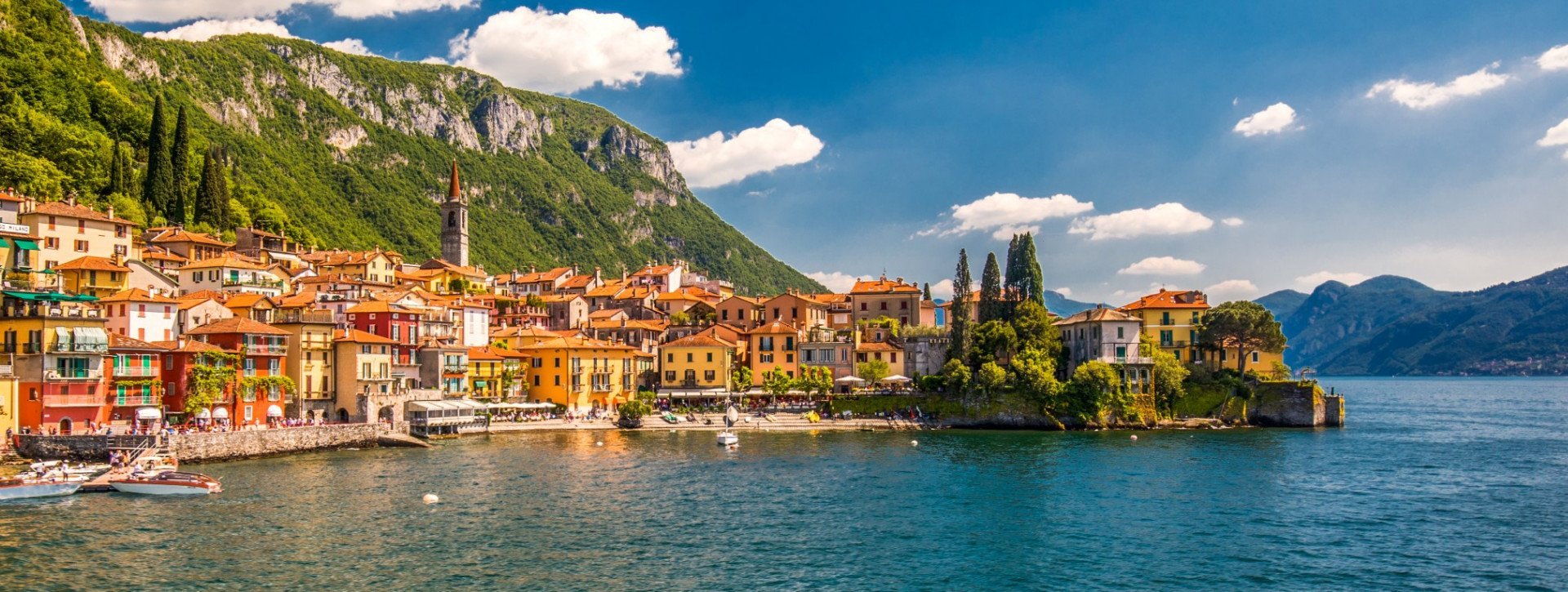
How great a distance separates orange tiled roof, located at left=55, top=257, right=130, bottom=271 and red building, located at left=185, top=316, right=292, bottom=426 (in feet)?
34.0

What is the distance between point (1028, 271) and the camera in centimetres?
9031

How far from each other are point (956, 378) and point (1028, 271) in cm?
1728

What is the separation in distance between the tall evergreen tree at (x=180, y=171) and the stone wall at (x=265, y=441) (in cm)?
5598

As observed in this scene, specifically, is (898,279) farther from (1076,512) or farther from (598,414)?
(1076,512)

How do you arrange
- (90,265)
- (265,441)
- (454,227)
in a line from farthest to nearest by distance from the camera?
1. (454,227)
2. (90,265)
3. (265,441)

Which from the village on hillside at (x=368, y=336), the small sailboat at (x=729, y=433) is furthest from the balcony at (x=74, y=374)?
the small sailboat at (x=729, y=433)

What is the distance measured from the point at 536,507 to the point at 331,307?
138ft

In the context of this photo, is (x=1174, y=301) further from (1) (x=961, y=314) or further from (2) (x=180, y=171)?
(2) (x=180, y=171)

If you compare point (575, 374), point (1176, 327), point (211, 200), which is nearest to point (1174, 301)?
point (1176, 327)

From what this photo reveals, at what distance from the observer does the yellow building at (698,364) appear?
87.8 metres

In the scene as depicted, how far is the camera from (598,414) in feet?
262

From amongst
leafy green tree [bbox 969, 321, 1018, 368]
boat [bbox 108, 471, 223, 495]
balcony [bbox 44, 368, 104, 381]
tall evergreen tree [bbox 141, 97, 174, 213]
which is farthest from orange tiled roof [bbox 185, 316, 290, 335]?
leafy green tree [bbox 969, 321, 1018, 368]

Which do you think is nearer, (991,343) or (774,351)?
(991,343)

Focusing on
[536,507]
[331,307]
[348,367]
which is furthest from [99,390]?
[536,507]
